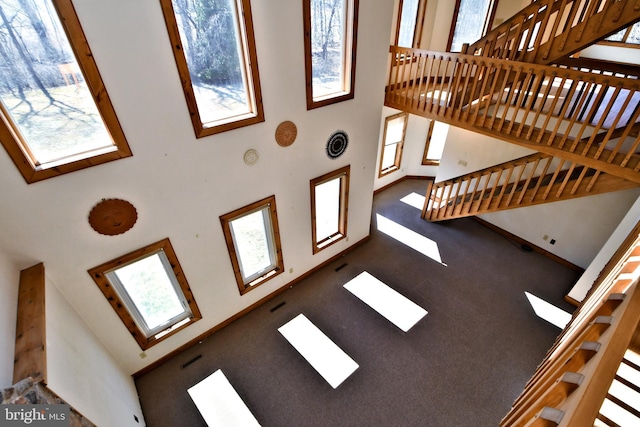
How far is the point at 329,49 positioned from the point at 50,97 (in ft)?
9.22

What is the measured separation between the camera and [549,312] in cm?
457

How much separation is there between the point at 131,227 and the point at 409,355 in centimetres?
→ 376

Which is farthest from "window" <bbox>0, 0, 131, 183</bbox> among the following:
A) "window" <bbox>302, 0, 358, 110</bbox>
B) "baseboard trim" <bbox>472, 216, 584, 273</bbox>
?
"baseboard trim" <bbox>472, 216, 584, 273</bbox>

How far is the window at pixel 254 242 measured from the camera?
3.74m

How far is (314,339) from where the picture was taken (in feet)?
13.9

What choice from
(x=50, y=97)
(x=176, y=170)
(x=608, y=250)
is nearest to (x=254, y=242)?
(x=176, y=170)

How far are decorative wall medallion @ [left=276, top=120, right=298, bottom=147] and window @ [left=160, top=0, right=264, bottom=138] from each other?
30cm

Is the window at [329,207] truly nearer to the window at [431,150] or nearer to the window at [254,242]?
the window at [254,242]

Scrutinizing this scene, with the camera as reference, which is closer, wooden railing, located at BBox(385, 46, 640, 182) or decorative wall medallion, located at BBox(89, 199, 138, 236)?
decorative wall medallion, located at BBox(89, 199, 138, 236)

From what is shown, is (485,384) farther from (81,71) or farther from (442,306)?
(81,71)

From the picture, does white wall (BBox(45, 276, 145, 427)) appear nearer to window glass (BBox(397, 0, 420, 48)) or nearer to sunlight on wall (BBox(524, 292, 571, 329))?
sunlight on wall (BBox(524, 292, 571, 329))

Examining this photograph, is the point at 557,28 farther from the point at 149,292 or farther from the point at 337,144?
the point at 149,292

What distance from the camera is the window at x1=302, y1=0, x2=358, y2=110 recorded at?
330cm

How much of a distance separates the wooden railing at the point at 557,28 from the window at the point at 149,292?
17.3 ft
